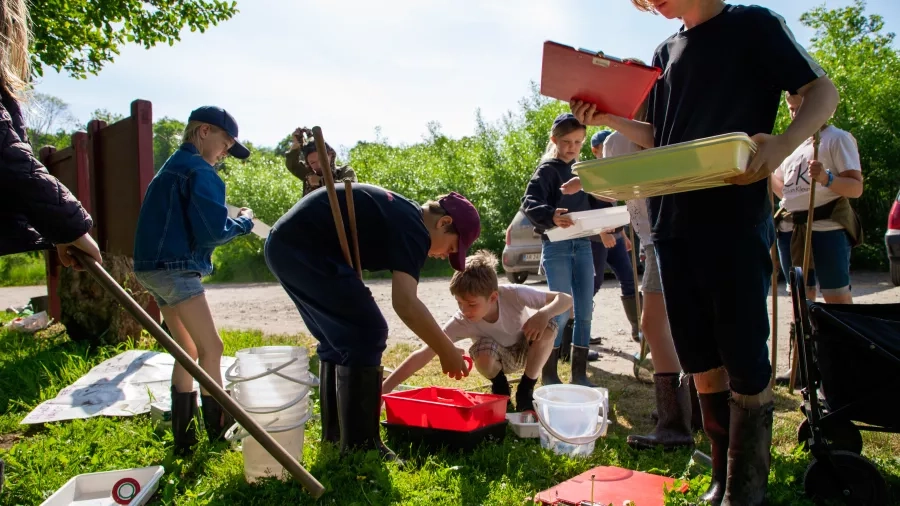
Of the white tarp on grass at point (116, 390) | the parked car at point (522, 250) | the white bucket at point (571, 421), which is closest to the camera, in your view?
the white bucket at point (571, 421)

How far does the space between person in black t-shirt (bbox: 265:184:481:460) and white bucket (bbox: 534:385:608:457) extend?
49 cm

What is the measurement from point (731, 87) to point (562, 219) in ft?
7.39

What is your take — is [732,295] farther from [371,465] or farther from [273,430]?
[273,430]

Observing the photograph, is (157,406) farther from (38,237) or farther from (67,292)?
(67,292)

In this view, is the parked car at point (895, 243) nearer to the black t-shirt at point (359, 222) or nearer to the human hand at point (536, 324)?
the human hand at point (536, 324)

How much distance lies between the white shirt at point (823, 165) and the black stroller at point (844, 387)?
163 cm

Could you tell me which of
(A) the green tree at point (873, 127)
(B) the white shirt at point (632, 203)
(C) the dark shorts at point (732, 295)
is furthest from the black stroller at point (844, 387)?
(A) the green tree at point (873, 127)

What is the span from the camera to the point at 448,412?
3.24 metres

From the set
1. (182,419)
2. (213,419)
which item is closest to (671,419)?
(213,419)

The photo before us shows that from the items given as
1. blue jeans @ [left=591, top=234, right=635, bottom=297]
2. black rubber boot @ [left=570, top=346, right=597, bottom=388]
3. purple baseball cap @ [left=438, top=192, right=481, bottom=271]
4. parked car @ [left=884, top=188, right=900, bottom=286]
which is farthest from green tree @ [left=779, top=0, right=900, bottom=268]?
purple baseball cap @ [left=438, top=192, right=481, bottom=271]

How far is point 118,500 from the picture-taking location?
8.73 feet

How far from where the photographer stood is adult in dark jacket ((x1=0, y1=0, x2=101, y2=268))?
7.11 feet

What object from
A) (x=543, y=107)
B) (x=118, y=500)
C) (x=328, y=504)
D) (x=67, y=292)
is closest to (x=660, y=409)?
(x=328, y=504)

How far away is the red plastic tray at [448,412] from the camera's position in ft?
10.5
